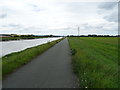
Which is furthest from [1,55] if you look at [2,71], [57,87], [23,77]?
[57,87]

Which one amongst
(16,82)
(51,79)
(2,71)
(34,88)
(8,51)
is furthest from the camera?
(8,51)

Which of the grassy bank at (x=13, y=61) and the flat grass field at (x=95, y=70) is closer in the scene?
the flat grass field at (x=95, y=70)

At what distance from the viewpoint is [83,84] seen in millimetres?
5711

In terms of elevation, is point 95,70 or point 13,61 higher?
point 13,61

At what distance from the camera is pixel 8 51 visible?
13141mm

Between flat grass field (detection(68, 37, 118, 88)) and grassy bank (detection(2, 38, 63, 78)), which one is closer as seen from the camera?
flat grass field (detection(68, 37, 118, 88))

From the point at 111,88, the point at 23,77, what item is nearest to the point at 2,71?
the point at 23,77

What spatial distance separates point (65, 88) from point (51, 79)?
1.36 m

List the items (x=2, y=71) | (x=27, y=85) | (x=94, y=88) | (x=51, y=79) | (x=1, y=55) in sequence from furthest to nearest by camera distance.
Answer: (x=1, y=55) → (x=2, y=71) → (x=51, y=79) → (x=27, y=85) → (x=94, y=88)

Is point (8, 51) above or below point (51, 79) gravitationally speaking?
above

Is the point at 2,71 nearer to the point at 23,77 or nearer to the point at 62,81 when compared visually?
the point at 23,77

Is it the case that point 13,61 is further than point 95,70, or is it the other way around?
point 13,61

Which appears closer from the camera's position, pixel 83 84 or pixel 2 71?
pixel 83 84

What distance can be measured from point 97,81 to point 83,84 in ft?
1.92
